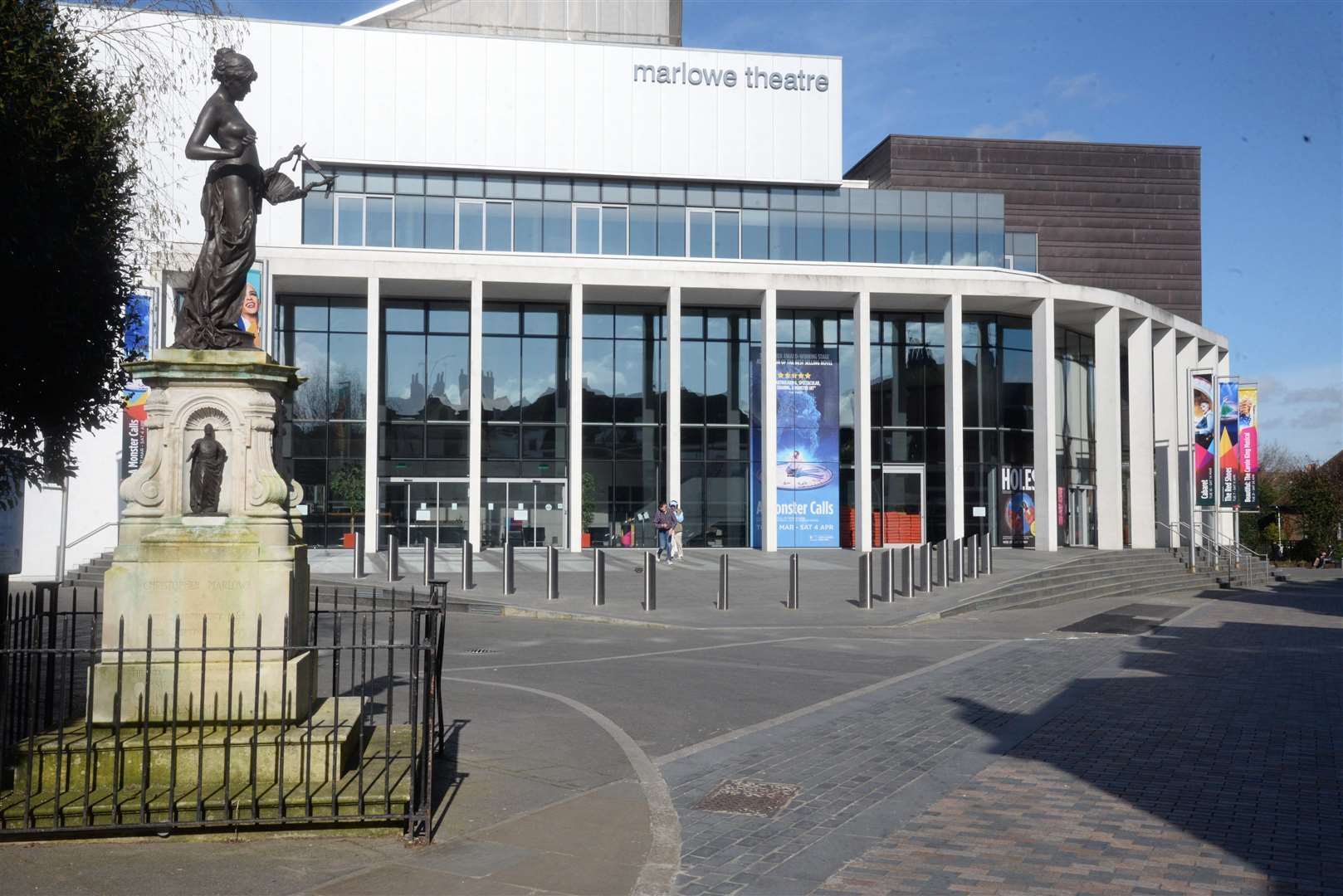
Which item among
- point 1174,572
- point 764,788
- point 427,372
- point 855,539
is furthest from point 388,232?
point 764,788

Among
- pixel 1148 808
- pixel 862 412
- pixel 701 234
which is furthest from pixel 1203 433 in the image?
pixel 1148 808

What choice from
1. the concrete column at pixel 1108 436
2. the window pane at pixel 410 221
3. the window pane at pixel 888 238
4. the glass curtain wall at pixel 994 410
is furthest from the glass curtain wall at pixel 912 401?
the window pane at pixel 410 221

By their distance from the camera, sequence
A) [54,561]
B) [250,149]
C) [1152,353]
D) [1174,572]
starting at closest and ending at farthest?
1. [250,149]
2. [54,561]
3. [1174,572]
4. [1152,353]

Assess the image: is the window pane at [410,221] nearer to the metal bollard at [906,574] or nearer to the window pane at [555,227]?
the window pane at [555,227]

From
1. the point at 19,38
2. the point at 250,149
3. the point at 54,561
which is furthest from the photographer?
the point at 54,561

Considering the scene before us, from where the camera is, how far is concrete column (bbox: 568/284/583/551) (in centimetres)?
3294

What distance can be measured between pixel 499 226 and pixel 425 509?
974 centimetres

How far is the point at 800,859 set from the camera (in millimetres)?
5949

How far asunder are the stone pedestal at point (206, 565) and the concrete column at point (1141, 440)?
36332 mm

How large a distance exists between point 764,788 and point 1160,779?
115 inches

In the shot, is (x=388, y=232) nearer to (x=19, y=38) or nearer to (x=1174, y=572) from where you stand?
(x=19, y=38)

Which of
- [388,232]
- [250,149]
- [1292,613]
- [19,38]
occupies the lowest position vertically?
[1292,613]

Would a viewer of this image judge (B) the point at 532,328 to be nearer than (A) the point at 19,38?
No

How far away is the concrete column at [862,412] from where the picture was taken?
34.5 m
